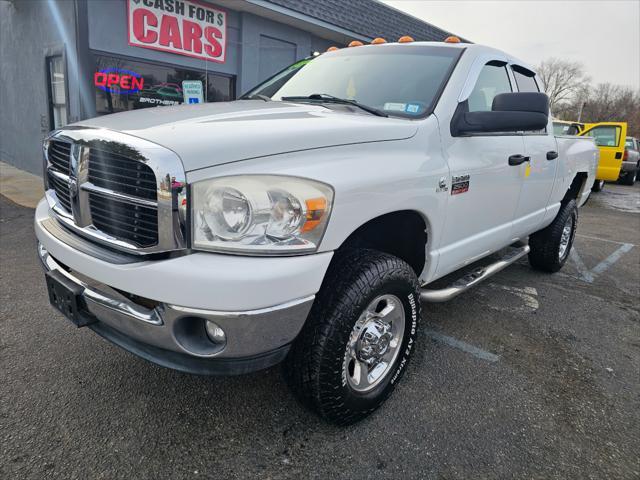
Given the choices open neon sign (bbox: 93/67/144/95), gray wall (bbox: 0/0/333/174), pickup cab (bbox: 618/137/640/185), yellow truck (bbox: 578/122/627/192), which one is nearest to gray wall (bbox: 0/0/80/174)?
gray wall (bbox: 0/0/333/174)

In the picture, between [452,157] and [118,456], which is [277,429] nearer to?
[118,456]

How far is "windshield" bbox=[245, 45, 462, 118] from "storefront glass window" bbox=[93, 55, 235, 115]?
15.6 feet

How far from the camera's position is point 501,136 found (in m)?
3.00

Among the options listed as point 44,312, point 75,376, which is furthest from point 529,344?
point 44,312

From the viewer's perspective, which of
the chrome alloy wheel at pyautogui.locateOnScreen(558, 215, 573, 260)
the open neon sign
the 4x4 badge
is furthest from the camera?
the open neon sign

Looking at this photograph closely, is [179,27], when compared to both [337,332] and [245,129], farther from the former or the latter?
[337,332]

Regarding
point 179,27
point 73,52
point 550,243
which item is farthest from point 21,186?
point 550,243

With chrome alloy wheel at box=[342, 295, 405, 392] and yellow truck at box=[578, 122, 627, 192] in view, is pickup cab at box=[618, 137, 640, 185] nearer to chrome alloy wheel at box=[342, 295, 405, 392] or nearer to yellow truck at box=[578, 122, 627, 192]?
yellow truck at box=[578, 122, 627, 192]

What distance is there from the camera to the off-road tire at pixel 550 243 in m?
4.49

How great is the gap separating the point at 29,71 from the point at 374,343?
1027cm

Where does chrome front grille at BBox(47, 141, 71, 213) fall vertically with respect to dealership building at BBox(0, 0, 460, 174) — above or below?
below

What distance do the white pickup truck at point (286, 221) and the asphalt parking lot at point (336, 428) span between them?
0.26 metres

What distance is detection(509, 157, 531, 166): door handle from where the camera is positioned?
3.07 m

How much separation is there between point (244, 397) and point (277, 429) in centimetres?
30
